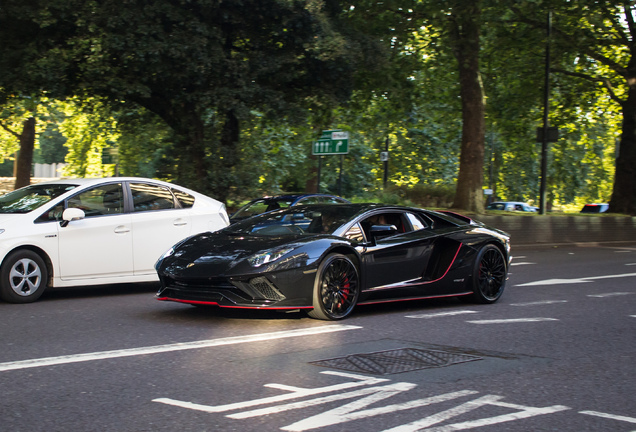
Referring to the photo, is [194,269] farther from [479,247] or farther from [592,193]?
[592,193]

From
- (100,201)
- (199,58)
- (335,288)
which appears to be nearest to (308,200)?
(199,58)

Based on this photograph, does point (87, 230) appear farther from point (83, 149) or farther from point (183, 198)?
point (83, 149)

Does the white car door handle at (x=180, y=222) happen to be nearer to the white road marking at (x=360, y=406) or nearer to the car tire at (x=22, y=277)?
the car tire at (x=22, y=277)

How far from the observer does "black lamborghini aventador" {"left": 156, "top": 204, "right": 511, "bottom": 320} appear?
7387 millimetres

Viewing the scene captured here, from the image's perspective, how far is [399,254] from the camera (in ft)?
27.7

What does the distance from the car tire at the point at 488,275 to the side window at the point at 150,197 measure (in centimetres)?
395

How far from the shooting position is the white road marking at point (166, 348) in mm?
5609

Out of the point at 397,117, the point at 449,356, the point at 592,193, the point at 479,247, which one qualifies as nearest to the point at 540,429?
the point at 449,356

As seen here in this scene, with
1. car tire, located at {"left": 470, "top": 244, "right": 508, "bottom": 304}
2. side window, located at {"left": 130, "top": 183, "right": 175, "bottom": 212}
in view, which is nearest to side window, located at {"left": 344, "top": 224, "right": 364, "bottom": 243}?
car tire, located at {"left": 470, "top": 244, "right": 508, "bottom": 304}

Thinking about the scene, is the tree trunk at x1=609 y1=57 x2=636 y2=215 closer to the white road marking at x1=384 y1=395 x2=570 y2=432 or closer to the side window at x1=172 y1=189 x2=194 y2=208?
the side window at x1=172 y1=189 x2=194 y2=208

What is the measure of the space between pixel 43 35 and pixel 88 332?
39.9 feet

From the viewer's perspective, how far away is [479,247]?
930cm

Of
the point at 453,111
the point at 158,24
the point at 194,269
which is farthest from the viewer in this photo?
the point at 453,111

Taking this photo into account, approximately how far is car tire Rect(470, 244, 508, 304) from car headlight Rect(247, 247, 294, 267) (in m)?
2.81
